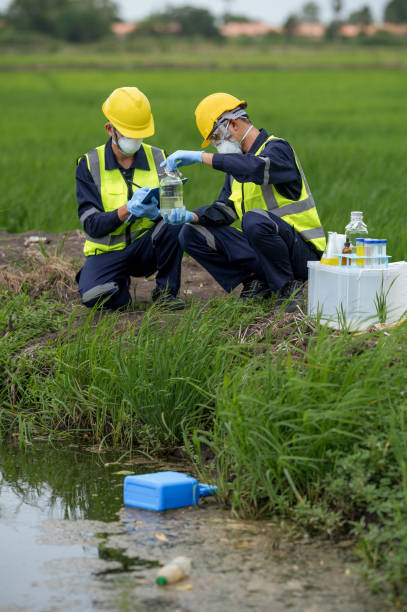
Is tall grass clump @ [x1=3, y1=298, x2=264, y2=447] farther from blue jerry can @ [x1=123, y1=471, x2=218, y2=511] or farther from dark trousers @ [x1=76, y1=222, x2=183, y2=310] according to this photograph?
dark trousers @ [x1=76, y1=222, x2=183, y2=310]

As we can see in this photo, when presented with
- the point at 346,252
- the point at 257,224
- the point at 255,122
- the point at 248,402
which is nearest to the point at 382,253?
the point at 346,252

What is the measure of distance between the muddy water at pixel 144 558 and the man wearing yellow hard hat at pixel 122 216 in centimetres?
183

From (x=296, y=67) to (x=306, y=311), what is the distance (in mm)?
40258

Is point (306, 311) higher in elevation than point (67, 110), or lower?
lower

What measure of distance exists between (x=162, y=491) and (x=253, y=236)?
1.92 m

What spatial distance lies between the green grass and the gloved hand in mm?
1842

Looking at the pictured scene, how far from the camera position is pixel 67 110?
21.4 metres

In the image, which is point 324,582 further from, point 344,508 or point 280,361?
point 280,361

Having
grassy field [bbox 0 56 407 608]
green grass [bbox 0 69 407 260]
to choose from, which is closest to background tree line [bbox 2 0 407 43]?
green grass [bbox 0 69 407 260]

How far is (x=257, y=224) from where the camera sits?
5098mm

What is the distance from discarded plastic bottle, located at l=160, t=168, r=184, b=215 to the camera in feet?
17.1

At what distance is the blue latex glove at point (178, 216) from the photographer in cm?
522

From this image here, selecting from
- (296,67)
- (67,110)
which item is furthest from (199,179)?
(296,67)

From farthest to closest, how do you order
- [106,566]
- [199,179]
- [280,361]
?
[199,179], [280,361], [106,566]
